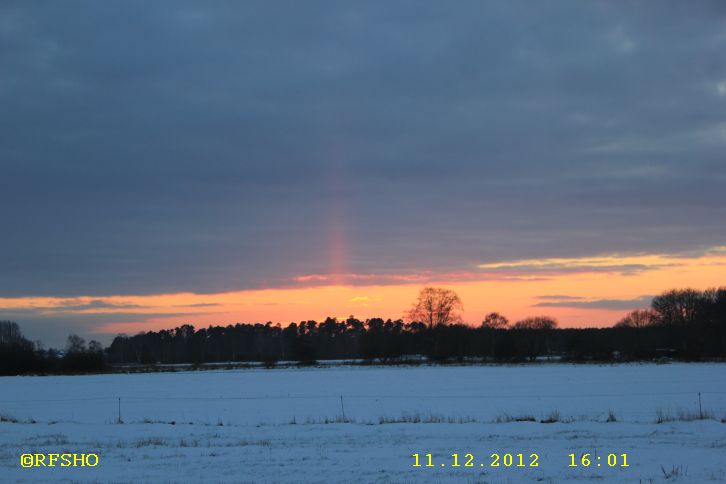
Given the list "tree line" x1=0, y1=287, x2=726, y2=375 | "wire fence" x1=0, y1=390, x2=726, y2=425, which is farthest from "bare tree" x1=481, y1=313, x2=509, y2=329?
"wire fence" x1=0, y1=390, x2=726, y2=425

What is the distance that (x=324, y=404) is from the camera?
3600 centimetres

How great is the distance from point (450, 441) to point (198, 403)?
71.3 feet

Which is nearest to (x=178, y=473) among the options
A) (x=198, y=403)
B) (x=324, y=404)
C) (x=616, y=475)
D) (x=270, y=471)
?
(x=270, y=471)

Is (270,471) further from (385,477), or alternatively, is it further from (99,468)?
(99,468)

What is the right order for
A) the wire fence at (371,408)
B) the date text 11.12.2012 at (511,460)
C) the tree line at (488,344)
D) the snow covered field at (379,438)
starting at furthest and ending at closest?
the tree line at (488,344), the wire fence at (371,408), the date text 11.12.2012 at (511,460), the snow covered field at (379,438)

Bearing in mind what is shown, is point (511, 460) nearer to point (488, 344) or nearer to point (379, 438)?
point (379, 438)

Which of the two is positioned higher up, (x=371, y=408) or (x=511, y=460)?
(x=511, y=460)

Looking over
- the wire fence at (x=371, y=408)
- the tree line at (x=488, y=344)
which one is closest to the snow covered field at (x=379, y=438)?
the wire fence at (x=371, y=408)

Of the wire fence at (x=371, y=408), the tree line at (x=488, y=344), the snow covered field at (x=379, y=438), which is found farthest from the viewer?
the tree line at (x=488, y=344)

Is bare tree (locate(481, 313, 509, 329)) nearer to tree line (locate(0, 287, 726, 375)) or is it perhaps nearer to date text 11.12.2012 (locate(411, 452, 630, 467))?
tree line (locate(0, 287, 726, 375))

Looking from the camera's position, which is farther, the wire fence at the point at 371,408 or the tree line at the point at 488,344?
the tree line at the point at 488,344

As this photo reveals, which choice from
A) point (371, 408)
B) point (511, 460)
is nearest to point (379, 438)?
point (511, 460)

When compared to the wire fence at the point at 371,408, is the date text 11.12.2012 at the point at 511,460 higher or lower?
higher

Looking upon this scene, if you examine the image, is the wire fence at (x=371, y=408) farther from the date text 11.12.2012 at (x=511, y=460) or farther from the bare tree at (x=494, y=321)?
the bare tree at (x=494, y=321)
